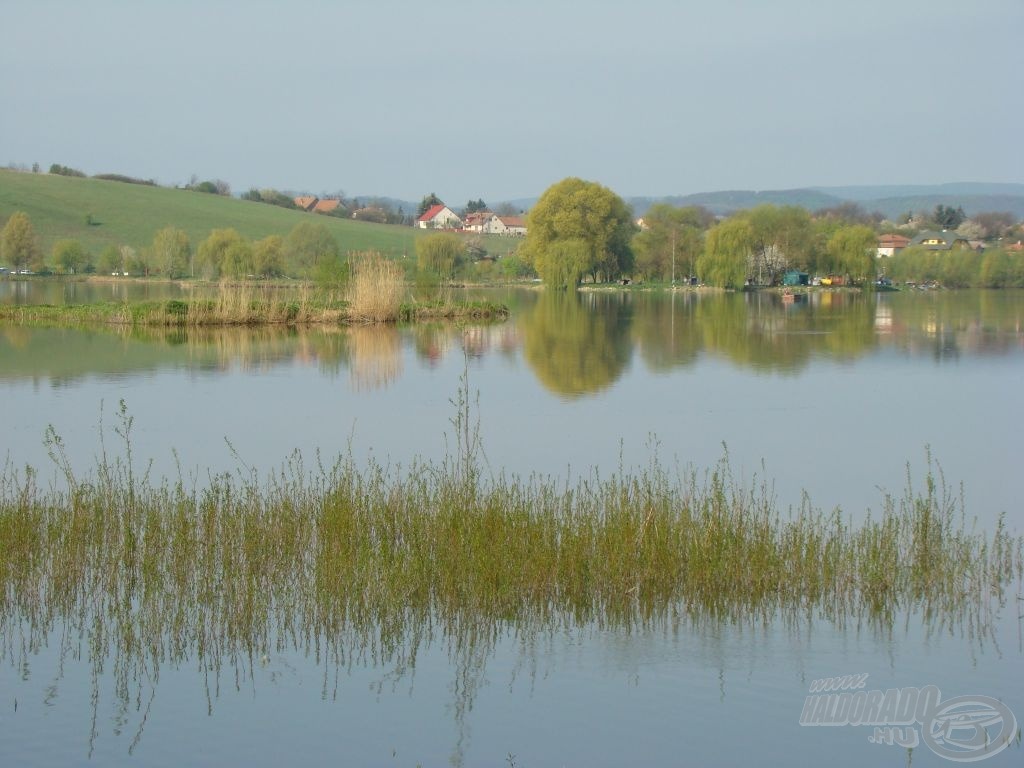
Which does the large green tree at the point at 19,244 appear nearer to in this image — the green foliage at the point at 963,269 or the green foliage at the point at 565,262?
the green foliage at the point at 565,262

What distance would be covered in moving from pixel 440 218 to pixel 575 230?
78.9 m

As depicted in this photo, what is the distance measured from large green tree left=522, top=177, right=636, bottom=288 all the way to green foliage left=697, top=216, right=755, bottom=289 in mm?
5296

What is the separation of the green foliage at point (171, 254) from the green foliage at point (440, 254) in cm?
1310

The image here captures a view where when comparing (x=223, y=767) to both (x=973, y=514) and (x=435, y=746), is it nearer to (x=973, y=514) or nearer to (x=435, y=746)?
(x=435, y=746)

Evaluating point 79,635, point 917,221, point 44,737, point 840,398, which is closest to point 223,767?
point 44,737

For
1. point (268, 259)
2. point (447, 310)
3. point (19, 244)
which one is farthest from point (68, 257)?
point (447, 310)

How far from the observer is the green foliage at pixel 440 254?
2512 inches

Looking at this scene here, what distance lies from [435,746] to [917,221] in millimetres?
153587

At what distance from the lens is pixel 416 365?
72.3 ft

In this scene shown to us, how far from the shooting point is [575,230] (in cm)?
6550

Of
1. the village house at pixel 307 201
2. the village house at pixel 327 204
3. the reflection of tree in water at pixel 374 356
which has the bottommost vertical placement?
the reflection of tree in water at pixel 374 356

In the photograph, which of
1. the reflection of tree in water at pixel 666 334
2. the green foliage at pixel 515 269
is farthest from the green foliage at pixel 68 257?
the reflection of tree in water at pixel 666 334

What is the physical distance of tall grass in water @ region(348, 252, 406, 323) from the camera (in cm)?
3256

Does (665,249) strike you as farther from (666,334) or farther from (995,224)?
(995,224)
